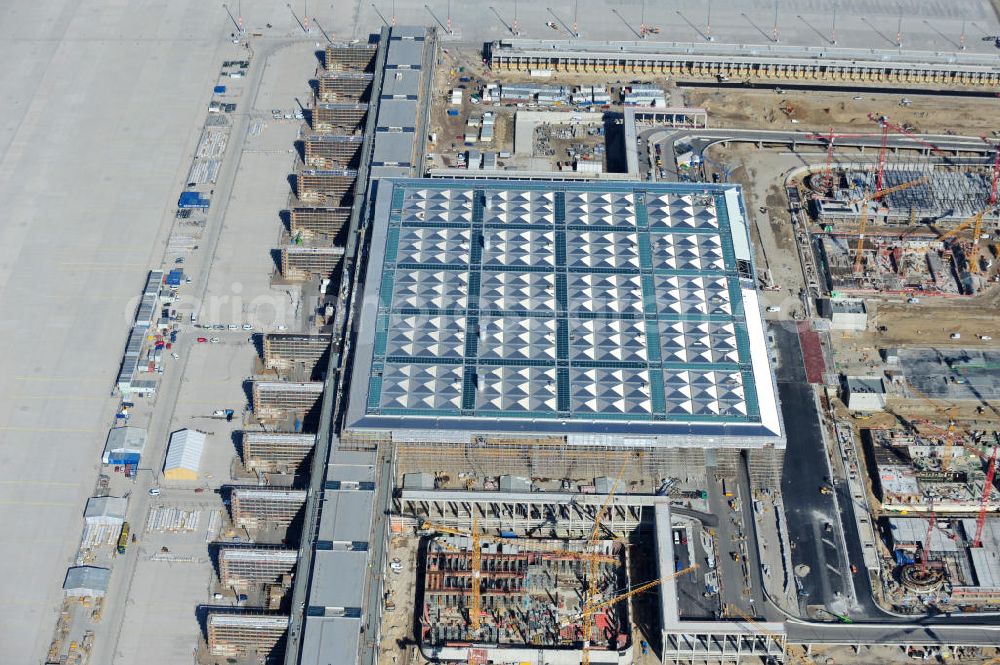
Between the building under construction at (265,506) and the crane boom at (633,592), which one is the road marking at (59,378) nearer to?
the building under construction at (265,506)

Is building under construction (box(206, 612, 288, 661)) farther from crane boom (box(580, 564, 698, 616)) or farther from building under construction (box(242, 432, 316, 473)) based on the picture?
crane boom (box(580, 564, 698, 616))

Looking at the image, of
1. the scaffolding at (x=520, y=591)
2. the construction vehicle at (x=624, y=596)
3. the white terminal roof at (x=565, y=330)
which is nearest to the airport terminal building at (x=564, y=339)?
the white terminal roof at (x=565, y=330)

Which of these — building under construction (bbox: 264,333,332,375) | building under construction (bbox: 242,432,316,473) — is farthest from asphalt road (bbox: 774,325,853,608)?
building under construction (bbox: 264,333,332,375)

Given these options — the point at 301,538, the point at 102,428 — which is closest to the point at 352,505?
the point at 301,538

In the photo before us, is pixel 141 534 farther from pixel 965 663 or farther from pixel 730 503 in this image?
pixel 965 663

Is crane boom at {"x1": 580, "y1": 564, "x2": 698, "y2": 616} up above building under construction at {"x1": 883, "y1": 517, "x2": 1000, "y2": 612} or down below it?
below
